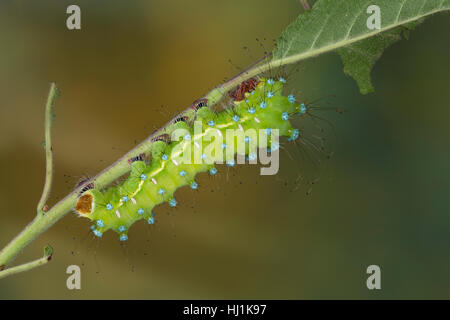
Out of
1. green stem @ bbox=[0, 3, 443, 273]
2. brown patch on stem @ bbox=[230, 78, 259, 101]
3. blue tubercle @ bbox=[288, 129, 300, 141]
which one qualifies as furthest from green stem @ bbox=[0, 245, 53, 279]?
blue tubercle @ bbox=[288, 129, 300, 141]

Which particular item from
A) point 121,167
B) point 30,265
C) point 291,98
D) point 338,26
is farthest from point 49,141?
point 338,26

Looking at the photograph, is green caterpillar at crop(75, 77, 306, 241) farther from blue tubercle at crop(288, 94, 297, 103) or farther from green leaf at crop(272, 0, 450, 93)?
green leaf at crop(272, 0, 450, 93)

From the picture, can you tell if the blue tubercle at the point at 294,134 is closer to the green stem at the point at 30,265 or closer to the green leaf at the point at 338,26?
the green leaf at the point at 338,26

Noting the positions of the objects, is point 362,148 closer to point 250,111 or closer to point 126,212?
point 250,111

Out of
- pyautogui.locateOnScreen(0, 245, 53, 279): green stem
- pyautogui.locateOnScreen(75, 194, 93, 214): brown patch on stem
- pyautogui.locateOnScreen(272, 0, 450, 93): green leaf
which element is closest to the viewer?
pyautogui.locateOnScreen(0, 245, 53, 279): green stem

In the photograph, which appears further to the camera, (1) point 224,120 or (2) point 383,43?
(1) point 224,120


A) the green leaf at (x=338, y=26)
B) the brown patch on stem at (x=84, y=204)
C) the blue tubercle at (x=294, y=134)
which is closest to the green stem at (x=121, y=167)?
the green leaf at (x=338, y=26)

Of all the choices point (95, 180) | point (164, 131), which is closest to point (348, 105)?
point (164, 131)

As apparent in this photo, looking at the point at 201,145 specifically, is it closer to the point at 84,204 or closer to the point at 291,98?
the point at 291,98

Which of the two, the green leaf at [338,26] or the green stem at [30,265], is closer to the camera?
the green stem at [30,265]
